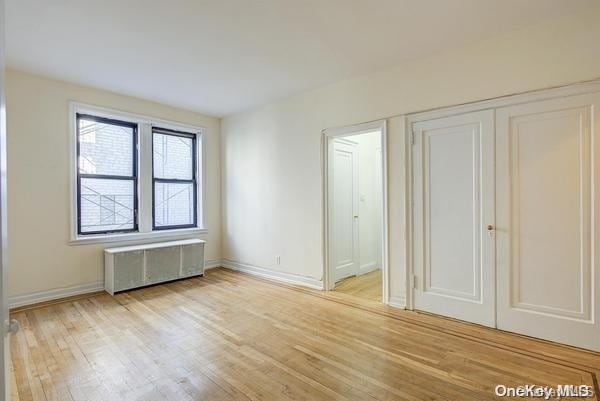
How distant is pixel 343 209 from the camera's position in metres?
4.62

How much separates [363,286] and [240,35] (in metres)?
3.47

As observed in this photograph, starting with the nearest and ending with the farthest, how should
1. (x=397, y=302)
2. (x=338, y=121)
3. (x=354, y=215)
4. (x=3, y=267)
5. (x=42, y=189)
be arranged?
(x=3, y=267)
(x=397, y=302)
(x=42, y=189)
(x=338, y=121)
(x=354, y=215)

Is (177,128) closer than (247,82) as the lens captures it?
No

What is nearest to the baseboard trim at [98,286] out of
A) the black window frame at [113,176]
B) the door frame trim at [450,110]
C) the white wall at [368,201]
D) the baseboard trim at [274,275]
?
the baseboard trim at [274,275]

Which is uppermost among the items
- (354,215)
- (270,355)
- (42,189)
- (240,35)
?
(240,35)

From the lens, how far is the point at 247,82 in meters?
3.99

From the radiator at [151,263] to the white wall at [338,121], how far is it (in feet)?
2.61

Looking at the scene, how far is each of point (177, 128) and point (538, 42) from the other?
4.84 m

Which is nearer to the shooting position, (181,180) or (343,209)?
(343,209)

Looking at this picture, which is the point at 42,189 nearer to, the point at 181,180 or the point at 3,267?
the point at 181,180

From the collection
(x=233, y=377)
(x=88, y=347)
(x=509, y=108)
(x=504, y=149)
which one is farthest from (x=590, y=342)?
(x=88, y=347)

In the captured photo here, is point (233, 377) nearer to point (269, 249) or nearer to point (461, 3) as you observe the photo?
point (269, 249)

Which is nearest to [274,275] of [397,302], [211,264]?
[211,264]

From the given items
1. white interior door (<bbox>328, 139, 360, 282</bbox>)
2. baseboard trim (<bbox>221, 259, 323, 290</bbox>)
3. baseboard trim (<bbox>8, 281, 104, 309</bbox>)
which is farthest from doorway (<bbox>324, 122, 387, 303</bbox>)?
baseboard trim (<bbox>8, 281, 104, 309</bbox>)
